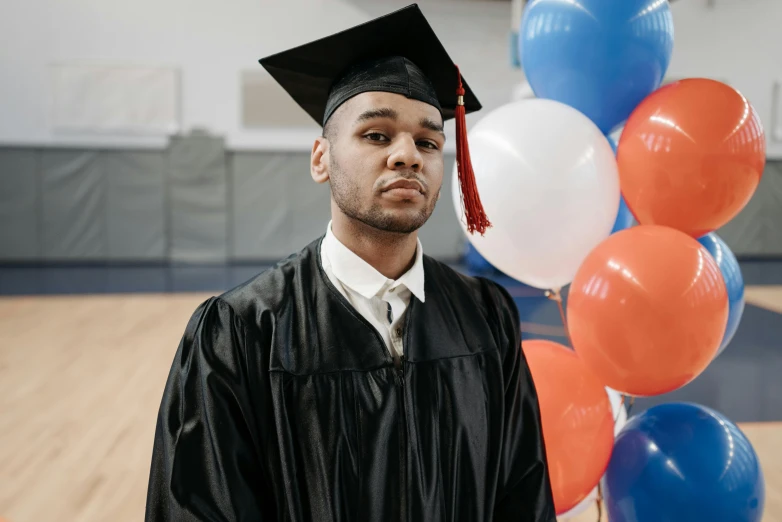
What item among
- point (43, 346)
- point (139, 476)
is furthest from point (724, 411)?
point (43, 346)

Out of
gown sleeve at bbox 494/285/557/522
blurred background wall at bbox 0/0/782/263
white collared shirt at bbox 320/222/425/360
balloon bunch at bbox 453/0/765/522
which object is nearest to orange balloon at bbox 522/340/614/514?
balloon bunch at bbox 453/0/765/522

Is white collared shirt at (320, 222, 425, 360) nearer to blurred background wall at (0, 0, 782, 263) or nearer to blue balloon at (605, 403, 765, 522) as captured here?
blue balloon at (605, 403, 765, 522)

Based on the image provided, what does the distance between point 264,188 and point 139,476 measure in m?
7.59

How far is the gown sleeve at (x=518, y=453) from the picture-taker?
54.7 inches

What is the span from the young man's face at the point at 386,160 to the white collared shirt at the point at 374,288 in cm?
9

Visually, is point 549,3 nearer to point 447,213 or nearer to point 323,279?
point 323,279

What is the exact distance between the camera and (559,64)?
7.10 ft

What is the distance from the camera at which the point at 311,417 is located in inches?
46.8

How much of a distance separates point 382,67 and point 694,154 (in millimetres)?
1075

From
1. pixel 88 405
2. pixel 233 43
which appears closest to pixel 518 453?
pixel 88 405

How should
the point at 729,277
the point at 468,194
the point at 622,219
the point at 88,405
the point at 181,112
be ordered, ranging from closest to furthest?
the point at 468,194 < the point at 729,277 < the point at 622,219 < the point at 88,405 < the point at 181,112

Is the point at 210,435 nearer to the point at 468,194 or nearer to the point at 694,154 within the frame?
the point at 468,194

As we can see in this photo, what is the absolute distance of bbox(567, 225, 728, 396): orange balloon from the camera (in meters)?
1.77

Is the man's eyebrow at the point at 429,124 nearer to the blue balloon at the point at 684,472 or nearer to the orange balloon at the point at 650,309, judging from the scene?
the orange balloon at the point at 650,309
